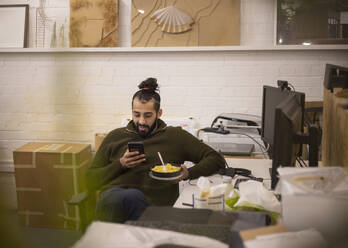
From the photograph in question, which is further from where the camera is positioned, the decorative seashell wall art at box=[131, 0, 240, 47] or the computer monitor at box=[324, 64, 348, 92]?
the decorative seashell wall art at box=[131, 0, 240, 47]

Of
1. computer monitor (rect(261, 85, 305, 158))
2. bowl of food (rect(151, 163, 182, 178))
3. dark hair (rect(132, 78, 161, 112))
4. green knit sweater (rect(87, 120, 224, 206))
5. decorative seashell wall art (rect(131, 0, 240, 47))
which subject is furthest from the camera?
decorative seashell wall art (rect(131, 0, 240, 47))

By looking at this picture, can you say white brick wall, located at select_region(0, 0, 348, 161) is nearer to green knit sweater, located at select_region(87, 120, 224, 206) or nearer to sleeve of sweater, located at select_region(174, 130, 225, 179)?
green knit sweater, located at select_region(87, 120, 224, 206)

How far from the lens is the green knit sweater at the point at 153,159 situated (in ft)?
6.64

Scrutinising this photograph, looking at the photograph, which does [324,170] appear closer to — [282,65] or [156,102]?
[156,102]

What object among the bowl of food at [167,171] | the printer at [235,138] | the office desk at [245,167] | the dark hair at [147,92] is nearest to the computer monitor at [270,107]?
the office desk at [245,167]

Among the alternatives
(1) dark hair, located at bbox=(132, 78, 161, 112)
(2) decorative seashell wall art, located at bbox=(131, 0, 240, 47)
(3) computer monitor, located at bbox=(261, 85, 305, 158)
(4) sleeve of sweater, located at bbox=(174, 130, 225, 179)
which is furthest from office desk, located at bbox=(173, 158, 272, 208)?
(2) decorative seashell wall art, located at bbox=(131, 0, 240, 47)

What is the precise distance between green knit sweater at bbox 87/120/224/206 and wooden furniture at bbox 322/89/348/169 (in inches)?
24.7

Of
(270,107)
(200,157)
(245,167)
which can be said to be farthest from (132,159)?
(270,107)

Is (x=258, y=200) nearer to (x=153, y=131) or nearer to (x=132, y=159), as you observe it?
(x=132, y=159)

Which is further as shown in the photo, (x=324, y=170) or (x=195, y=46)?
(x=195, y=46)

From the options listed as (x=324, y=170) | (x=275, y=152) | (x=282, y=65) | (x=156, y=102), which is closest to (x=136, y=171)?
(x=156, y=102)

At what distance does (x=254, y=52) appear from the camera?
342 cm

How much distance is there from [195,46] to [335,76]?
197 cm

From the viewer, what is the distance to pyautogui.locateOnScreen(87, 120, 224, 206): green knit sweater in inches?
79.7
